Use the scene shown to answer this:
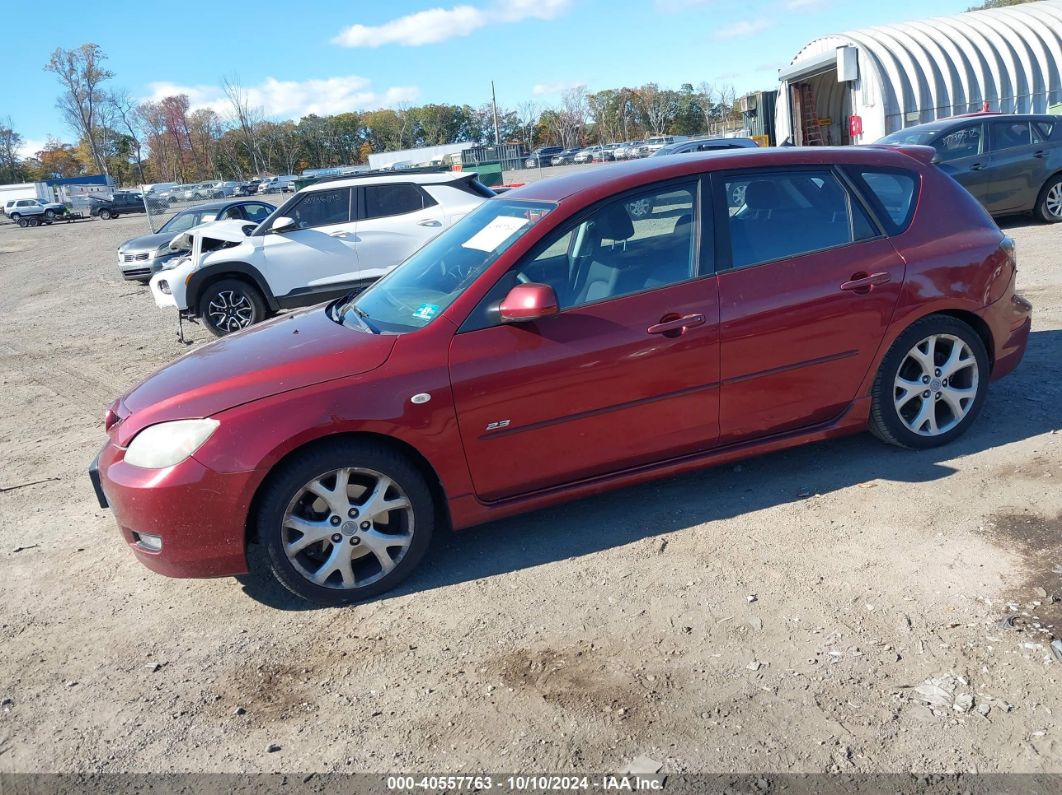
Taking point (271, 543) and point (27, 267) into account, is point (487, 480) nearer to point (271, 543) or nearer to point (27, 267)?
point (271, 543)

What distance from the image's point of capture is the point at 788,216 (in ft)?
14.4

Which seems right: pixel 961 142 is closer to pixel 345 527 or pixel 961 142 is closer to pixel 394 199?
pixel 394 199

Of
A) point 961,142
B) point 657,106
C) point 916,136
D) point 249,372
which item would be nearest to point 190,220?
point 916,136

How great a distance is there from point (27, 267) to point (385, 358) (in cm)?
2510

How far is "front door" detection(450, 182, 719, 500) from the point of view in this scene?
3.82 metres

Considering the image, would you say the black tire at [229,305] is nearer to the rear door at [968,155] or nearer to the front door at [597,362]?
the front door at [597,362]

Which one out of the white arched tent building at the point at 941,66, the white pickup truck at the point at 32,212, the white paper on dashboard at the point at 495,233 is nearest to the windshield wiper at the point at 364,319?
the white paper on dashboard at the point at 495,233

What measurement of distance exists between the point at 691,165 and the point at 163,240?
1468cm

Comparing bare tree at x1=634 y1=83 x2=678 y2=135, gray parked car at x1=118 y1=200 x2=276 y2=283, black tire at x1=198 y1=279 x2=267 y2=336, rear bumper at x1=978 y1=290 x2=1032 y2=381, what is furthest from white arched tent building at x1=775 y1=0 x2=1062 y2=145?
bare tree at x1=634 y1=83 x2=678 y2=135

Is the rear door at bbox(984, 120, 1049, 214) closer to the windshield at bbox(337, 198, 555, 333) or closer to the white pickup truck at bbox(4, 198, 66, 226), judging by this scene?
the windshield at bbox(337, 198, 555, 333)

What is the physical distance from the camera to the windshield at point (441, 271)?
4.07m

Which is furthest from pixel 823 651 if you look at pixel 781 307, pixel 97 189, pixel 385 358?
pixel 97 189

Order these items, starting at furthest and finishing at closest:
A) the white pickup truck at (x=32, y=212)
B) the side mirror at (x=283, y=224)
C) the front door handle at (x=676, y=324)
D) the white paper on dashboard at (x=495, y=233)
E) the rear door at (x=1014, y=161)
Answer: the white pickup truck at (x=32, y=212), the rear door at (x=1014, y=161), the side mirror at (x=283, y=224), the white paper on dashboard at (x=495, y=233), the front door handle at (x=676, y=324)

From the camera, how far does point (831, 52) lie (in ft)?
75.2
